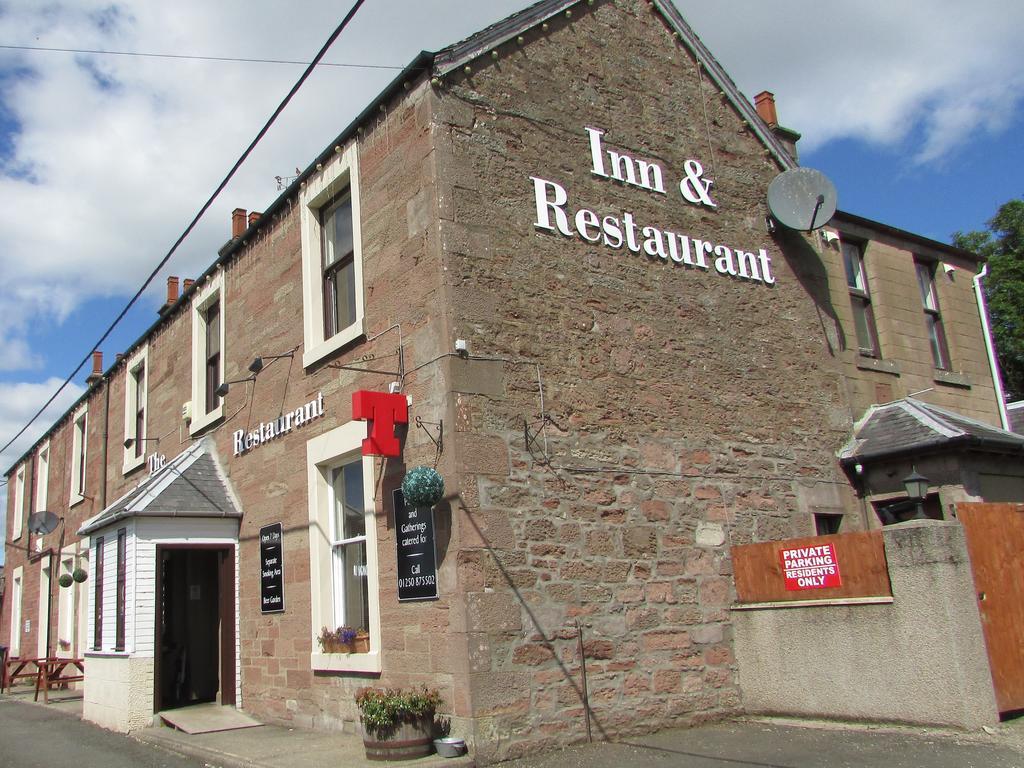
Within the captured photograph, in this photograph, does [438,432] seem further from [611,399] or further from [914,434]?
[914,434]

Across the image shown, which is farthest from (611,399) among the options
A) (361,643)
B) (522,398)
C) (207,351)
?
(207,351)

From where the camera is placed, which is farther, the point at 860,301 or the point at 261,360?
the point at 860,301

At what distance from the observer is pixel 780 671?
948 cm

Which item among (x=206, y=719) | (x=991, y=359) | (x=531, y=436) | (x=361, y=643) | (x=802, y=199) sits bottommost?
(x=206, y=719)

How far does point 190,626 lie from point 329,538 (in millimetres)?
4872

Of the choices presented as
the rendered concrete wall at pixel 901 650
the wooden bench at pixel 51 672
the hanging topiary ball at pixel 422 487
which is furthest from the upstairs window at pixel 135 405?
the rendered concrete wall at pixel 901 650

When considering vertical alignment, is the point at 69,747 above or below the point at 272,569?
below

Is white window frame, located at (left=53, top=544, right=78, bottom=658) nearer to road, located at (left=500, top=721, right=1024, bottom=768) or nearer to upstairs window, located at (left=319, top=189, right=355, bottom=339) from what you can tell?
upstairs window, located at (left=319, top=189, right=355, bottom=339)

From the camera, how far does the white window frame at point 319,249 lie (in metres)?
10.2

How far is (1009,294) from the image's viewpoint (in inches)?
1033

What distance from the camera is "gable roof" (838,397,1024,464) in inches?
419

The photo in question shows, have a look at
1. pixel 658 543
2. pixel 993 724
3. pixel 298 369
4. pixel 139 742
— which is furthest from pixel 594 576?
pixel 139 742

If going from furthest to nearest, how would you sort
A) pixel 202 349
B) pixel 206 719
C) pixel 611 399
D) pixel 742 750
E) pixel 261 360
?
pixel 202 349
pixel 261 360
pixel 206 719
pixel 611 399
pixel 742 750

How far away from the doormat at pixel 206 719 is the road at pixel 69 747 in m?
0.48
